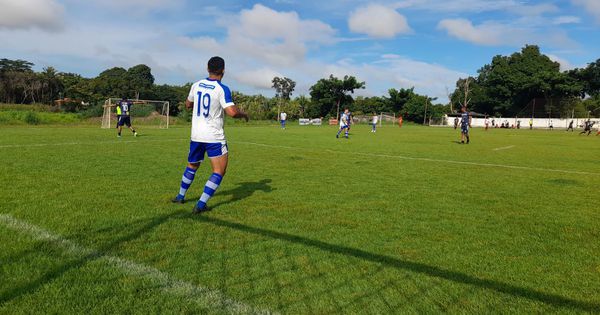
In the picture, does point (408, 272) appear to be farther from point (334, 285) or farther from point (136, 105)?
point (136, 105)

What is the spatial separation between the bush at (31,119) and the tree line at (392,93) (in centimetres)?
2611

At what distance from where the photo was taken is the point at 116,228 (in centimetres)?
447

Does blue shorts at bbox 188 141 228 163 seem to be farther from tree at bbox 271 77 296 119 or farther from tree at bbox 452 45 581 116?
tree at bbox 271 77 296 119

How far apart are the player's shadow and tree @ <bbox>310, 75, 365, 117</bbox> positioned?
72138 mm

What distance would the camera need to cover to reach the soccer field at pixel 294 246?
116 inches

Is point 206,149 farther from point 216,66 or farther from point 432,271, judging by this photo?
point 432,271

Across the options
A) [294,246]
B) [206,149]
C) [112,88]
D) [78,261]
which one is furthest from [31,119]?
[112,88]

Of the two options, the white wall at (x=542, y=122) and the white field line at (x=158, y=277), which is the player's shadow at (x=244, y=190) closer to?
the white field line at (x=158, y=277)

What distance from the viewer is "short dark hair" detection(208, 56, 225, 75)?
17.8 feet

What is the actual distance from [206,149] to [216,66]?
1.20 meters

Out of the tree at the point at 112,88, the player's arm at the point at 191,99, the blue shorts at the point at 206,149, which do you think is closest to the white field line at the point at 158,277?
the blue shorts at the point at 206,149

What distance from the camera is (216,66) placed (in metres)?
5.43

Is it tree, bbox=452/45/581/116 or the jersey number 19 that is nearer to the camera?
the jersey number 19

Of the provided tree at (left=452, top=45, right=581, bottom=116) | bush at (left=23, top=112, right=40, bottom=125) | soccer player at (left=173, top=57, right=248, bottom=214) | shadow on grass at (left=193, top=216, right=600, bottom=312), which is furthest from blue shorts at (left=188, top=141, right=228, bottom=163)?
tree at (left=452, top=45, right=581, bottom=116)
